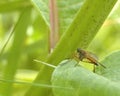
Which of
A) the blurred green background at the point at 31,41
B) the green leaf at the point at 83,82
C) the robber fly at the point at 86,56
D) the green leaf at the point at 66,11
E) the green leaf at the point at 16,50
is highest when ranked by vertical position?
the green leaf at the point at 83,82

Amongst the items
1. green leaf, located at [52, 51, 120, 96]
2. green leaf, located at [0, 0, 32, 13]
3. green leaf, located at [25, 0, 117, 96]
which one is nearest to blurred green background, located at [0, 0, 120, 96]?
green leaf, located at [0, 0, 32, 13]

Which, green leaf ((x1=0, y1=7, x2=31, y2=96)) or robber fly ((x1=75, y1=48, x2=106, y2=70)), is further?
green leaf ((x1=0, y1=7, x2=31, y2=96))

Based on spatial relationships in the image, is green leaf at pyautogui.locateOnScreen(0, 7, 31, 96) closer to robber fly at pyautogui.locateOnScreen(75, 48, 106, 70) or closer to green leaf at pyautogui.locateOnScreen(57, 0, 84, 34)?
green leaf at pyautogui.locateOnScreen(57, 0, 84, 34)

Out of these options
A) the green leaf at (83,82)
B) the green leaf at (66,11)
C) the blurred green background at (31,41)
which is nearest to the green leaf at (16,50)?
the blurred green background at (31,41)

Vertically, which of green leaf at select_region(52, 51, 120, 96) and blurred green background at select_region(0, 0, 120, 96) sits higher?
green leaf at select_region(52, 51, 120, 96)

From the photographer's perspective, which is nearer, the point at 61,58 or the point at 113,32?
the point at 61,58

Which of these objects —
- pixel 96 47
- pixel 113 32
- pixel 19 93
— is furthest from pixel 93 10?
pixel 113 32

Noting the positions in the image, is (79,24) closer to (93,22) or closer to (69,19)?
(93,22)

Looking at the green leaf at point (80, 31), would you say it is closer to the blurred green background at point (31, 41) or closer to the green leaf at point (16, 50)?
the green leaf at point (16, 50)
